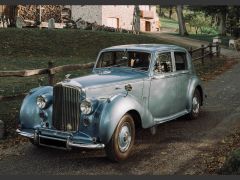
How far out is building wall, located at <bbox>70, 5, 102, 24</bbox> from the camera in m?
47.1

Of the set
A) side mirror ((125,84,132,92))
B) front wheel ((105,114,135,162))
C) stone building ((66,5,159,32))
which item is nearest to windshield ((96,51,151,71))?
side mirror ((125,84,132,92))

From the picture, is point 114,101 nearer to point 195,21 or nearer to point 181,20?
point 181,20

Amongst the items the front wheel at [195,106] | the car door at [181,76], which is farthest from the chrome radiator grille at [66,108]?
the front wheel at [195,106]

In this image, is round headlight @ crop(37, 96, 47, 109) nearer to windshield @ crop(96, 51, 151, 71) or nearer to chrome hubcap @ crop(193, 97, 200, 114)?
windshield @ crop(96, 51, 151, 71)

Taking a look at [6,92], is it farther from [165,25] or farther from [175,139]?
[165,25]

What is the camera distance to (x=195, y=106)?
34.4ft

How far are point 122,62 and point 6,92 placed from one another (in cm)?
549

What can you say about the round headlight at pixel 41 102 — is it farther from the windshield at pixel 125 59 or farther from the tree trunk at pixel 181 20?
the tree trunk at pixel 181 20

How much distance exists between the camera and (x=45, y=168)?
717 cm

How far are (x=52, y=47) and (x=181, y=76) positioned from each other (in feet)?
57.7

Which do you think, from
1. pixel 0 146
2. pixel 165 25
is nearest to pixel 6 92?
pixel 0 146

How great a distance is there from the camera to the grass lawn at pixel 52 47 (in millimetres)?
20531

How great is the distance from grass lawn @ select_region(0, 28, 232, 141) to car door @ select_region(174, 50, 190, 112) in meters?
7.33

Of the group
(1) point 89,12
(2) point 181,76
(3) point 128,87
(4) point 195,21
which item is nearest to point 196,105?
(2) point 181,76
